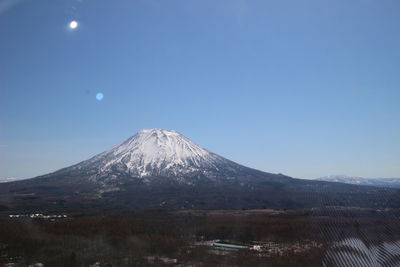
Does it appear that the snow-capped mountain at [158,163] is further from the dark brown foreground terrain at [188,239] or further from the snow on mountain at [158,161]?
the dark brown foreground terrain at [188,239]

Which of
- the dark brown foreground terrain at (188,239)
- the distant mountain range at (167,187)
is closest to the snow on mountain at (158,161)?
the distant mountain range at (167,187)

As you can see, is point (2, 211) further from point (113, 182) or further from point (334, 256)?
point (334, 256)

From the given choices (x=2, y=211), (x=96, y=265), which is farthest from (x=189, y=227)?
(x=2, y=211)

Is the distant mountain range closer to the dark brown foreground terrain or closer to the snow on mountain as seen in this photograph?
the snow on mountain

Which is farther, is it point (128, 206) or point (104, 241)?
point (128, 206)

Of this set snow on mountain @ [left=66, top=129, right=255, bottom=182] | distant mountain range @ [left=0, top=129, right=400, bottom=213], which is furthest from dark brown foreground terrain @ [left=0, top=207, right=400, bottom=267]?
snow on mountain @ [left=66, top=129, right=255, bottom=182]
